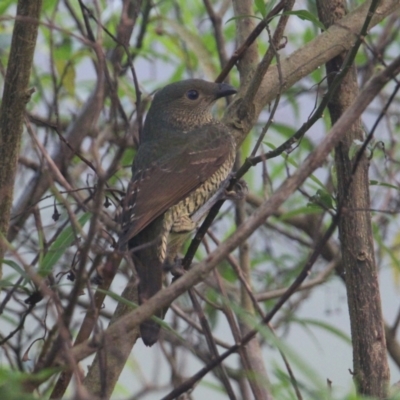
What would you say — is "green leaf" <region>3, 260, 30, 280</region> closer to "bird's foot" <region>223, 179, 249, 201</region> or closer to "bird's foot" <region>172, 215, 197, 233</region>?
"bird's foot" <region>223, 179, 249, 201</region>

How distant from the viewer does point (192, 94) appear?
4840 mm

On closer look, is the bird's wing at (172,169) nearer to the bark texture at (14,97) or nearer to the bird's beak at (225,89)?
the bird's beak at (225,89)

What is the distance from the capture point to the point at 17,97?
295 cm

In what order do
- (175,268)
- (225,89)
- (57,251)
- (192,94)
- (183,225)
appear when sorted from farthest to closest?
1. (192,94)
2. (225,89)
3. (183,225)
4. (175,268)
5. (57,251)

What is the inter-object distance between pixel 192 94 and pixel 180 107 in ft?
0.36

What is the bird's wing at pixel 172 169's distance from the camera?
375cm

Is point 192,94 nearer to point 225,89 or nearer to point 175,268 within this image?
point 225,89

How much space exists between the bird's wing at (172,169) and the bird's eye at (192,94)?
11.4 inches

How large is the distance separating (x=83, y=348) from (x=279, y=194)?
1.89ft

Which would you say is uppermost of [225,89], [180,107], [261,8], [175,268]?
[180,107]

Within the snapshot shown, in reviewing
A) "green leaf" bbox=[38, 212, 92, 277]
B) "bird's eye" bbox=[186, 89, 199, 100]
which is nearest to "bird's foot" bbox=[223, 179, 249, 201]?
"green leaf" bbox=[38, 212, 92, 277]

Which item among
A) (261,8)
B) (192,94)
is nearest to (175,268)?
(261,8)

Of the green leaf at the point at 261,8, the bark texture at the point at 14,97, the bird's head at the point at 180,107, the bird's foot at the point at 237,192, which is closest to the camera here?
the bark texture at the point at 14,97

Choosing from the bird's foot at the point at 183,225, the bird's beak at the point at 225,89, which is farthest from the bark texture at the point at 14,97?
the bird's beak at the point at 225,89
